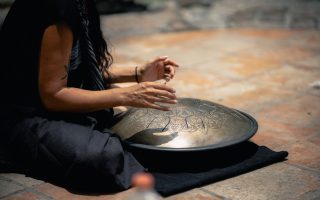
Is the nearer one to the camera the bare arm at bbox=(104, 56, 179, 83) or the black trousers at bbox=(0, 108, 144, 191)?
the black trousers at bbox=(0, 108, 144, 191)

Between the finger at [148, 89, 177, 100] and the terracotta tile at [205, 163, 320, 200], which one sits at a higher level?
the finger at [148, 89, 177, 100]

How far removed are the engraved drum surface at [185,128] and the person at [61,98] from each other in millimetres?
114

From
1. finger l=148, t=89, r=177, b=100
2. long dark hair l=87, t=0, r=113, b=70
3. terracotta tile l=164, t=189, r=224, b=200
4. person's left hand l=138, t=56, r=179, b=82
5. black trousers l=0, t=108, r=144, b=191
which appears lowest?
terracotta tile l=164, t=189, r=224, b=200

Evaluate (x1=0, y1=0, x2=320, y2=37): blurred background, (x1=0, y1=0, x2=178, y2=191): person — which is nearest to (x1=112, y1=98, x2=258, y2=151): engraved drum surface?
(x1=0, y1=0, x2=178, y2=191): person

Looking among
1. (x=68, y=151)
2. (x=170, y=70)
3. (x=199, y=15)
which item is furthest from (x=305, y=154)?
(x=199, y=15)

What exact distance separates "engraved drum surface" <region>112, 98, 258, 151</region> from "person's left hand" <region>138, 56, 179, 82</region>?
19 centimetres

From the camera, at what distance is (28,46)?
2697mm

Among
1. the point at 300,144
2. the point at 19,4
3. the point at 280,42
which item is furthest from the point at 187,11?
the point at 19,4

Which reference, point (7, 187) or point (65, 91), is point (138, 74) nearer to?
point (65, 91)

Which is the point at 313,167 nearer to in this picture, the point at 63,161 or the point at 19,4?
the point at 63,161

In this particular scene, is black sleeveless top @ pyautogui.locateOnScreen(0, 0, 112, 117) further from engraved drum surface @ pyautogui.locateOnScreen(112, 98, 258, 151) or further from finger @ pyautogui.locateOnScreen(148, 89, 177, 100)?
finger @ pyautogui.locateOnScreen(148, 89, 177, 100)

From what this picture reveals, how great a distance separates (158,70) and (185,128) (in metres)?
0.49

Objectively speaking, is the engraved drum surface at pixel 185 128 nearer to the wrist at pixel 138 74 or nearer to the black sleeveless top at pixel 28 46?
the wrist at pixel 138 74

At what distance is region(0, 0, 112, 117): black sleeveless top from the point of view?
259 cm
